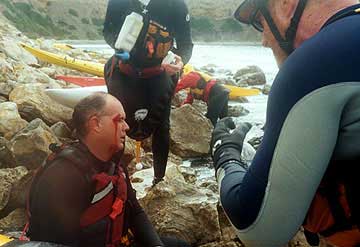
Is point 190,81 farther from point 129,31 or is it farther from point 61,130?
point 129,31

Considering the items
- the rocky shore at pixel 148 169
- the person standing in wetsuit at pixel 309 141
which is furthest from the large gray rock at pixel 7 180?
the person standing in wetsuit at pixel 309 141

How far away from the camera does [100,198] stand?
7.51ft

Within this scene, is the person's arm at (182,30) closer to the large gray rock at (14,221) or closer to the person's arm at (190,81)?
the large gray rock at (14,221)

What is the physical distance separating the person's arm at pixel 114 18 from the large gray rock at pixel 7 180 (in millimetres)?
1362

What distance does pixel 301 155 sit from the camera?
4.37 feet

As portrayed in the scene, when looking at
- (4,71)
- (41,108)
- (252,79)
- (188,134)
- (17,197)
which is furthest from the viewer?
(252,79)

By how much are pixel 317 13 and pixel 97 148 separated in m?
1.32

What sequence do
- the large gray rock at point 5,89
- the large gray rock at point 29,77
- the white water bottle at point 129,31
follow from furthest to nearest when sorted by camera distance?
the large gray rock at point 29,77 < the large gray rock at point 5,89 < the white water bottle at point 129,31

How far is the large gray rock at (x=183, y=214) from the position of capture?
3.29 meters

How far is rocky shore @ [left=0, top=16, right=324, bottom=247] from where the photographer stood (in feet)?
10.9

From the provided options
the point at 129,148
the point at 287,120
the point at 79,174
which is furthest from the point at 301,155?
the point at 129,148

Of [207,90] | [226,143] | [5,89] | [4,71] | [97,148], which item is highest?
[226,143]

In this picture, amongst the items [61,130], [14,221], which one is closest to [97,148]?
[14,221]

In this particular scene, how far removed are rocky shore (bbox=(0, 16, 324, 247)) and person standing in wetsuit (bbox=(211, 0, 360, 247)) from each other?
0.53 meters
